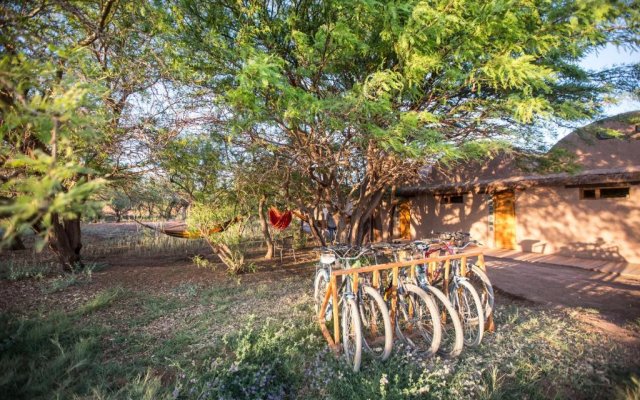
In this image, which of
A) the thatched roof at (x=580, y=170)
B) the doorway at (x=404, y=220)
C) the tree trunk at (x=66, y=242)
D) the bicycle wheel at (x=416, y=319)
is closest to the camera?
the bicycle wheel at (x=416, y=319)

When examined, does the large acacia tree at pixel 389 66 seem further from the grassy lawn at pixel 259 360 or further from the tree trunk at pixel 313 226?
the grassy lawn at pixel 259 360

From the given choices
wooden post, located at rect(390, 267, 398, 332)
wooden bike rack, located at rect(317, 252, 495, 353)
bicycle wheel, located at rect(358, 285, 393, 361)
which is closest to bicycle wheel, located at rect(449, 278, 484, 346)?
wooden bike rack, located at rect(317, 252, 495, 353)

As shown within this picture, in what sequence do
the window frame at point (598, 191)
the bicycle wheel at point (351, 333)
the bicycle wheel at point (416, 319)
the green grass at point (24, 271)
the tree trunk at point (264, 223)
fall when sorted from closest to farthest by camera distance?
the bicycle wheel at point (351, 333)
the bicycle wheel at point (416, 319)
the green grass at point (24, 271)
the tree trunk at point (264, 223)
the window frame at point (598, 191)

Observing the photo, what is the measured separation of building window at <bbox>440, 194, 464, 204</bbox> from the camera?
35.2 ft

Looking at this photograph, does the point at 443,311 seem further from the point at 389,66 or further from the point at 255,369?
the point at 389,66

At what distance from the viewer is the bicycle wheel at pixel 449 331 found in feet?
9.12

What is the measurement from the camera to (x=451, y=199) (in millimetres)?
10984

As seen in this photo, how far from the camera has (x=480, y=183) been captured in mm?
9539

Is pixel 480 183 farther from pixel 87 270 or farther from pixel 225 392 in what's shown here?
pixel 87 270

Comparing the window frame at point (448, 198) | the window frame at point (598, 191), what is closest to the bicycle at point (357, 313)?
the window frame at point (598, 191)

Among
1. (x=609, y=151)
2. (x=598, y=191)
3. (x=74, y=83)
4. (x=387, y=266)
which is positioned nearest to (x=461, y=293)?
(x=387, y=266)

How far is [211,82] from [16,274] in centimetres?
476

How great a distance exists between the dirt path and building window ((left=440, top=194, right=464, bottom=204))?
143 inches

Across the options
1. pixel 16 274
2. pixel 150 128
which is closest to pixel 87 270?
pixel 16 274
